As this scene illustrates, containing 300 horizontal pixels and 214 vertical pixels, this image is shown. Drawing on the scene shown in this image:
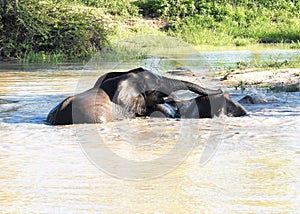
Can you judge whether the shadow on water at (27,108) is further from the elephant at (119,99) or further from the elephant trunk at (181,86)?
the elephant trunk at (181,86)

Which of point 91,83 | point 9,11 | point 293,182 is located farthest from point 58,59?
point 293,182

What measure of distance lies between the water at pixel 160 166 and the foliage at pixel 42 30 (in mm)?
8075

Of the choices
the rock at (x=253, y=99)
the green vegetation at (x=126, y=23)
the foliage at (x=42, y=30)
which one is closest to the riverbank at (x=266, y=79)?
the rock at (x=253, y=99)

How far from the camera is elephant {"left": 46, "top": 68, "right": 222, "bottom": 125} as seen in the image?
681 centimetres

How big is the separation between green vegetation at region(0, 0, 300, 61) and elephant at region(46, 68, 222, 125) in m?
8.69

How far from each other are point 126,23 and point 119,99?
17976 mm

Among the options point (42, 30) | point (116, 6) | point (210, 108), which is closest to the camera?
point (210, 108)

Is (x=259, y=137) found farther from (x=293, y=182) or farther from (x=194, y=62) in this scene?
(x=194, y=62)

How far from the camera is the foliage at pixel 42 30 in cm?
1577

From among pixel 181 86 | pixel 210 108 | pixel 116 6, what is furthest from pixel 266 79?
pixel 116 6

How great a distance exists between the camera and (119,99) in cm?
695

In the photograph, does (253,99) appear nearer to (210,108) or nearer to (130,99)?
(210,108)

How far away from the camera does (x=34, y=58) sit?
→ 51.3ft

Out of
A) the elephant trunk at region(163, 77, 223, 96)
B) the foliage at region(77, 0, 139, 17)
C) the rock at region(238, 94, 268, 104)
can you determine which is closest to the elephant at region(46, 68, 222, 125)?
the elephant trunk at region(163, 77, 223, 96)
